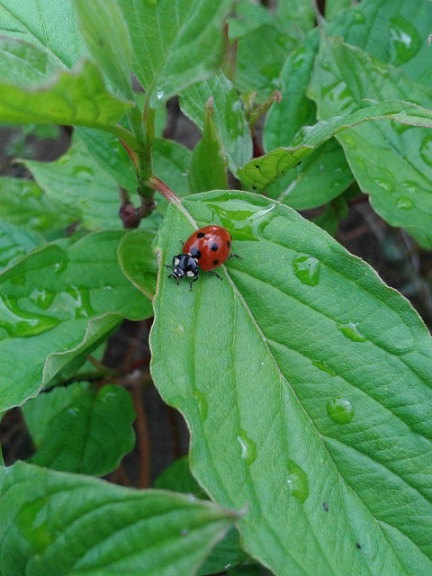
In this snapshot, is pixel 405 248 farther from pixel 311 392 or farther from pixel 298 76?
pixel 311 392

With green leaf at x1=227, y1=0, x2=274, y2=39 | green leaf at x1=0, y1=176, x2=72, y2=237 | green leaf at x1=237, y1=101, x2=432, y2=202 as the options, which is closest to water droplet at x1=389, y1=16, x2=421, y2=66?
green leaf at x1=237, y1=101, x2=432, y2=202

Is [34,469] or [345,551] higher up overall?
[34,469]

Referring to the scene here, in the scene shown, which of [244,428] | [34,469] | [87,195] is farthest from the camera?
[87,195]

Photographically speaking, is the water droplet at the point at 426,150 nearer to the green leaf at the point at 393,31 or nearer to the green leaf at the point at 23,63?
the green leaf at the point at 393,31

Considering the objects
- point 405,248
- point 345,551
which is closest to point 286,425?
point 345,551

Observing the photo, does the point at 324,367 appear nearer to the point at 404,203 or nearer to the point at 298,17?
the point at 404,203

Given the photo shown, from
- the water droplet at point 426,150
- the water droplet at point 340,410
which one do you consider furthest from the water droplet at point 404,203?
the water droplet at point 340,410

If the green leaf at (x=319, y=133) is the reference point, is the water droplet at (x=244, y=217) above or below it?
below

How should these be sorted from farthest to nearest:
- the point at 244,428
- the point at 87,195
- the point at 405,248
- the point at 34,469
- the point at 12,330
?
1. the point at 405,248
2. the point at 87,195
3. the point at 12,330
4. the point at 244,428
5. the point at 34,469

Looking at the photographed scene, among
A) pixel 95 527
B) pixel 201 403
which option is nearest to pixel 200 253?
pixel 201 403
